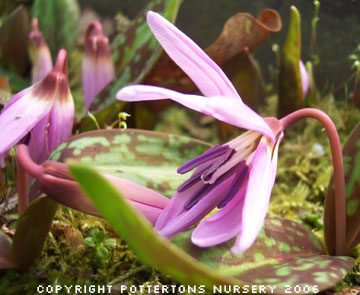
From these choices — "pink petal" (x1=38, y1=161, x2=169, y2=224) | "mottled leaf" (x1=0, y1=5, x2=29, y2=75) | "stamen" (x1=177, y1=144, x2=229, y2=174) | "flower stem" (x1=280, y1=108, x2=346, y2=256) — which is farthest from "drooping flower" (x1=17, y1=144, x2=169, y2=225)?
"mottled leaf" (x1=0, y1=5, x2=29, y2=75)

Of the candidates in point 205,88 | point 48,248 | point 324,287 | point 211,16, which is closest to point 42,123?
point 48,248

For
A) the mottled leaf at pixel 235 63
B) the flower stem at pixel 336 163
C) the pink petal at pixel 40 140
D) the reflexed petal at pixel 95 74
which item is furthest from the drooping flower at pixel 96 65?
the flower stem at pixel 336 163

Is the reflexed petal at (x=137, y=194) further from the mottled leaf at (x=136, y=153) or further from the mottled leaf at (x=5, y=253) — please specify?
the mottled leaf at (x=5, y=253)

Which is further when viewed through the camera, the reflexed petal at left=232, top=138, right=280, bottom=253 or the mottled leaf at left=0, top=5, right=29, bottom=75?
the mottled leaf at left=0, top=5, right=29, bottom=75

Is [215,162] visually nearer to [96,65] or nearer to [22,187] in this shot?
[22,187]

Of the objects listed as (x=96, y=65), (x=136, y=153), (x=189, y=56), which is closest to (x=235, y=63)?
(x=96, y=65)

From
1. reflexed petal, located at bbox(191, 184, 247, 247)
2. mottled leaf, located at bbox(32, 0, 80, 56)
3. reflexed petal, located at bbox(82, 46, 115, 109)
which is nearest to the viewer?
reflexed petal, located at bbox(191, 184, 247, 247)

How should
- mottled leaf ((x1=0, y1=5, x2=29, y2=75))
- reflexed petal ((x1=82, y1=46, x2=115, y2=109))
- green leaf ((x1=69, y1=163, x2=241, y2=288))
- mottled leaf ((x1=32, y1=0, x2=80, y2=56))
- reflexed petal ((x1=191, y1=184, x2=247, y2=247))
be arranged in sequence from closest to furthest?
green leaf ((x1=69, y1=163, x2=241, y2=288)), reflexed petal ((x1=191, y1=184, x2=247, y2=247)), reflexed petal ((x1=82, y1=46, x2=115, y2=109)), mottled leaf ((x1=0, y1=5, x2=29, y2=75)), mottled leaf ((x1=32, y1=0, x2=80, y2=56))

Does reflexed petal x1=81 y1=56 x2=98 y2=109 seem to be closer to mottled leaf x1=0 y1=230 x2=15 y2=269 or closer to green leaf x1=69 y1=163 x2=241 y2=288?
mottled leaf x1=0 y1=230 x2=15 y2=269
